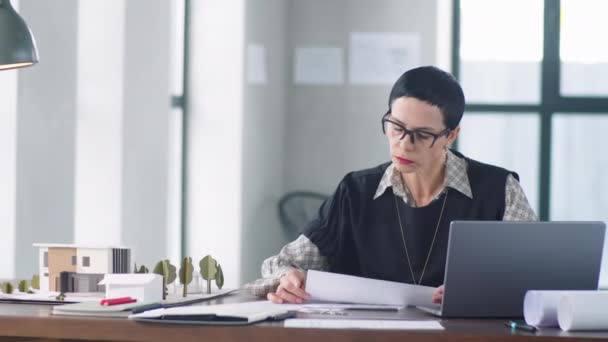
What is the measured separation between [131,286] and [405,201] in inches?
31.2

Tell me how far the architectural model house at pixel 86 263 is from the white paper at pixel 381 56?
9.44 ft

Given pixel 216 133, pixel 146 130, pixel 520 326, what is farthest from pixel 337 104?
pixel 520 326

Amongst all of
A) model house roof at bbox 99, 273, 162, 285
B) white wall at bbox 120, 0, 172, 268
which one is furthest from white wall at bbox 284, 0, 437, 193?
model house roof at bbox 99, 273, 162, 285

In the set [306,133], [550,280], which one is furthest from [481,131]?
[550,280]

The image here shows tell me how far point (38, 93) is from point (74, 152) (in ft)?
0.87

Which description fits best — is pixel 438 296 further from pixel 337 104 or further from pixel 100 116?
pixel 337 104

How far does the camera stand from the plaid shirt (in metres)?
2.35

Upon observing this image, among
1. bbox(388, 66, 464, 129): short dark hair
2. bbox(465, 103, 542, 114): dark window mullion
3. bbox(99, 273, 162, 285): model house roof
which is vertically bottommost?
bbox(99, 273, 162, 285): model house roof

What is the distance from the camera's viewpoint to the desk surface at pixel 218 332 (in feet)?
5.14

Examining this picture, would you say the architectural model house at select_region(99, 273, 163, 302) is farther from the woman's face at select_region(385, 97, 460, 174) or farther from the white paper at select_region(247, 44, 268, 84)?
the white paper at select_region(247, 44, 268, 84)

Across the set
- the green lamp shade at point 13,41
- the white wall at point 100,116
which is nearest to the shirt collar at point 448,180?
the green lamp shade at point 13,41

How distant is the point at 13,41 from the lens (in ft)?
7.64

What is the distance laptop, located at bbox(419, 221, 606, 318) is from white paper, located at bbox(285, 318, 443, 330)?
110 millimetres

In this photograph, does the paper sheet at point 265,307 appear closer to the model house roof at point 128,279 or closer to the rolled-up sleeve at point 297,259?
the model house roof at point 128,279
